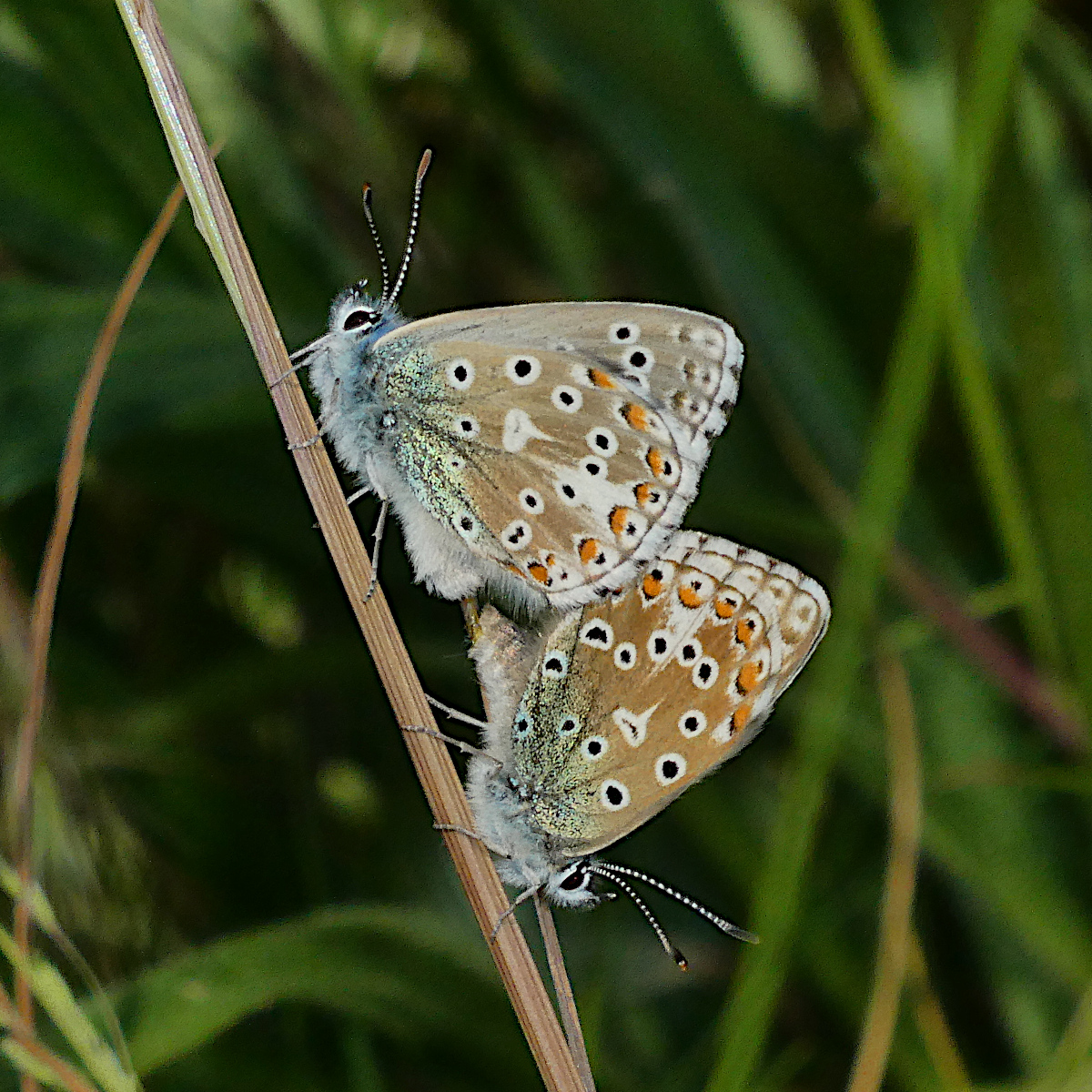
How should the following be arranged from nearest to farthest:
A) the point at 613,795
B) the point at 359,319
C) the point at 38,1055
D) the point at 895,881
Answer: the point at 38,1055 → the point at 613,795 → the point at 359,319 → the point at 895,881

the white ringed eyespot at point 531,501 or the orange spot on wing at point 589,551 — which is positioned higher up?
the white ringed eyespot at point 531,501

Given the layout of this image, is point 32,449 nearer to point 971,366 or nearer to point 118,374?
point 118,374

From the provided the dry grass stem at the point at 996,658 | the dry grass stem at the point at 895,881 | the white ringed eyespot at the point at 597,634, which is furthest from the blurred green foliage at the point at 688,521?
the white ringed eyespot at the point at 597,634

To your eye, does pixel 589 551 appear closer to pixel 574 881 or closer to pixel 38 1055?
pixel 574 881

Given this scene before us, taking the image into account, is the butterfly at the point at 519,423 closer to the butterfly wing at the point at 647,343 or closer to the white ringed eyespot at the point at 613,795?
the butterfly wing at the point at 647,343

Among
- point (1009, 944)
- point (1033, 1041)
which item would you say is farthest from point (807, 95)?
point (1033, 1041)

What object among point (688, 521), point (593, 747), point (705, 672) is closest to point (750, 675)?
point (705, 672)

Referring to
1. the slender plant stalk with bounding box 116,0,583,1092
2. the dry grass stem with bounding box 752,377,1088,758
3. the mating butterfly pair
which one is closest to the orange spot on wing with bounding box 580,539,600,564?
the mating butterfly pair
